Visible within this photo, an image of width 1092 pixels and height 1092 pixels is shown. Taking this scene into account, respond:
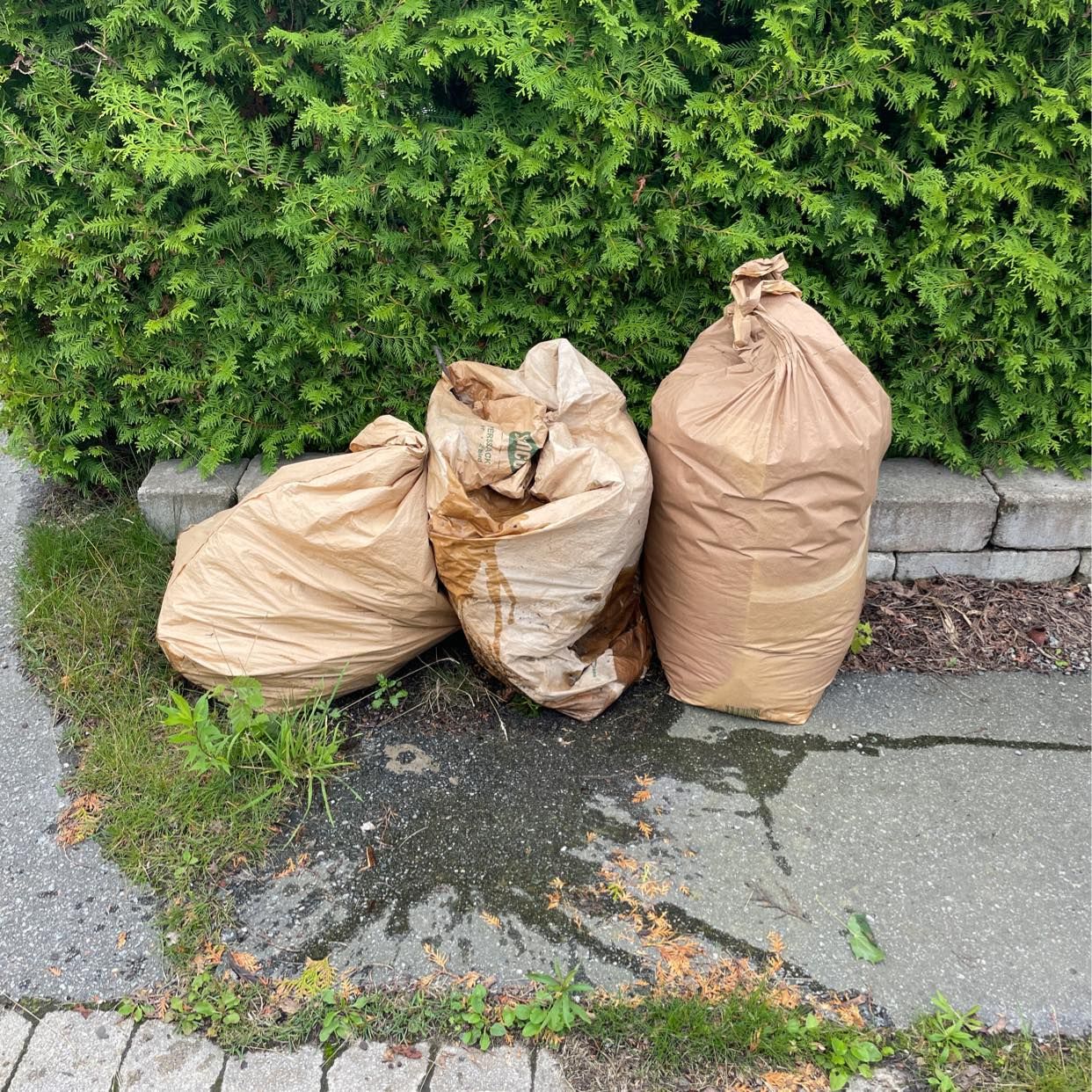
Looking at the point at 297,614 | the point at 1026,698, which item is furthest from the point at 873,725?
the point at 297,614

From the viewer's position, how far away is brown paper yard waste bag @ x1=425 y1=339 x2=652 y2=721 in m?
2.20

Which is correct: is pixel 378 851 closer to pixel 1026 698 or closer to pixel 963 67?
pixel 1026 698

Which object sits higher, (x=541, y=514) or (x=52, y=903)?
(x=541, y=514)

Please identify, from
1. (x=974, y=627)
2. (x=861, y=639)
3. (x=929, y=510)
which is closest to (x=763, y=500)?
(x=861, y=639)

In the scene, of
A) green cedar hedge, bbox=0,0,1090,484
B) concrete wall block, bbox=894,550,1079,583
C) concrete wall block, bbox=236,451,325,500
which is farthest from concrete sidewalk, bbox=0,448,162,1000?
concrete wall block, bbox=894,550,1079,583

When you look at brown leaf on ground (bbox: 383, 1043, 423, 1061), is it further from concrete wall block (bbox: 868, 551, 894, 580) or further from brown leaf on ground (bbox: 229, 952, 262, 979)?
concrete wall block (bbox: 868, 551, 894, 580)

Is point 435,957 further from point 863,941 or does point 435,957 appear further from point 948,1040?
point 948,1040

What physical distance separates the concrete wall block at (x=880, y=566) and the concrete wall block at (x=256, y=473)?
73.2 inches

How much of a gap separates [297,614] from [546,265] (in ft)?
4.09

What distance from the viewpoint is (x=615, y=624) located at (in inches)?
101

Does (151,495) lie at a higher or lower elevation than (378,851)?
higher

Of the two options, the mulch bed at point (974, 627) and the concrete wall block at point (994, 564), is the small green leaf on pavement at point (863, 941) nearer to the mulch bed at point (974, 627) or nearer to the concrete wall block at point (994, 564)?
the mulch bed at point (974, 627)

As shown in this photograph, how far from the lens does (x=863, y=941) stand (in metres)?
1.92

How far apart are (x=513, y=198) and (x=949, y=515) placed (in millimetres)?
1710
